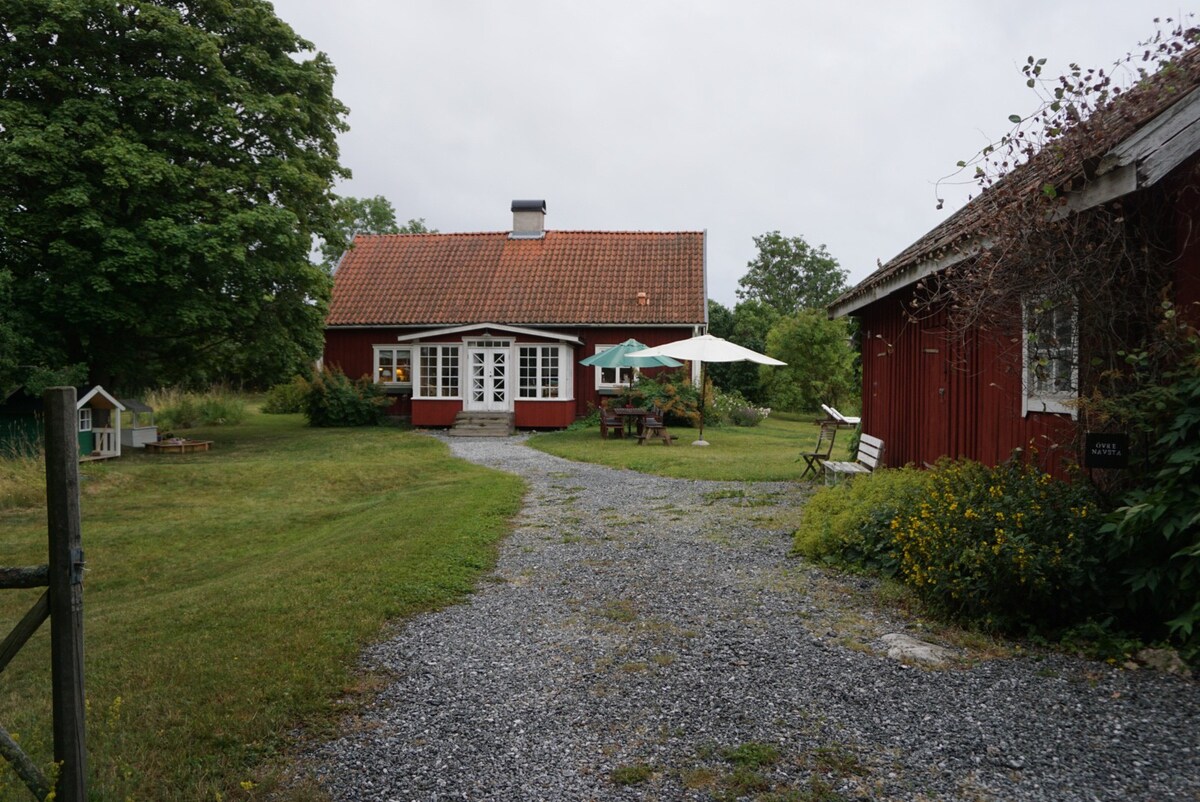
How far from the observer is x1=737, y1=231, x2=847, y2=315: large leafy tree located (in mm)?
59719

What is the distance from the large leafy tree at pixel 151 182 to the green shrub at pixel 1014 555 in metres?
14.9

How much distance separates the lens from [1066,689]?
408cm

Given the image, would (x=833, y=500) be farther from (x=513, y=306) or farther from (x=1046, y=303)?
(x=513, y=306)

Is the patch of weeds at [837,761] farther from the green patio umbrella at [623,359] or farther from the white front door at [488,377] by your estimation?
the white front door at [488,377]

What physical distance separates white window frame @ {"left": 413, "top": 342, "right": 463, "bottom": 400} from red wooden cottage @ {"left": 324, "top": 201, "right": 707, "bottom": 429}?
0.10 feet

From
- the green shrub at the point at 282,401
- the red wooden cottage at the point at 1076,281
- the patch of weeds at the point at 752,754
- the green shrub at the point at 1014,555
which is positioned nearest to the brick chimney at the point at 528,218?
the green shrub at the point at 282,401

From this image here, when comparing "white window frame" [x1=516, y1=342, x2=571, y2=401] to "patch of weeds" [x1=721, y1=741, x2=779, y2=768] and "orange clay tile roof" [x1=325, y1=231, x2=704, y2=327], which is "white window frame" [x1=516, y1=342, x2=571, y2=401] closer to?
"orange clay tile roof" [x1=325, y1=231, x2=704, y2=327]

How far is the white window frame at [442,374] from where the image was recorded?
2344cm

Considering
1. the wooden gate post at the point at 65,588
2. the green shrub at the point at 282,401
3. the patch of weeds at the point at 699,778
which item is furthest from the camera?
the green shrub at the point at 282,401

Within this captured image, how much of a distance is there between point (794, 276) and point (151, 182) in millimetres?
50364

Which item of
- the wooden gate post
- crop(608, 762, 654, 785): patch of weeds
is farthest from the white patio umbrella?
the wooden gate post

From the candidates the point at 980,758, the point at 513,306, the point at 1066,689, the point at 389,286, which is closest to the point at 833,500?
the point at 1066,689

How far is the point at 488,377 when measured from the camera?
2319cm

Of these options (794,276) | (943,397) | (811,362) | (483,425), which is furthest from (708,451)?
(794,276)
